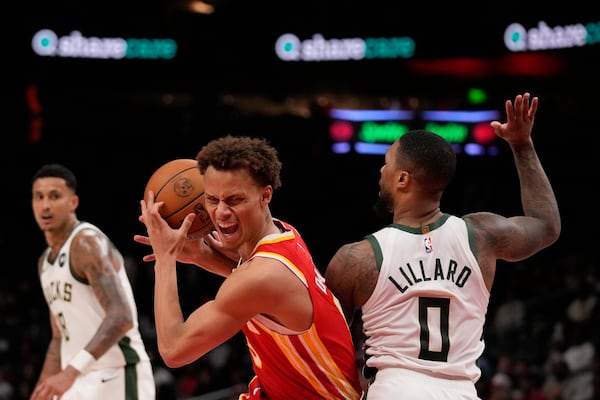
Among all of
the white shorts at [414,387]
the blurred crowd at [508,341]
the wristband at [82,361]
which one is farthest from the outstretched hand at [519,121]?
the blurred crowd at [508,341]

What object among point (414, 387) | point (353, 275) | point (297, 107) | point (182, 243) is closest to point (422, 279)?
point (353, 275)

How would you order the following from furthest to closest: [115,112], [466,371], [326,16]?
[115,112] → [326,16] → [466,371]

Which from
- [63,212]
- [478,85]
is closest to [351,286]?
[63,212]

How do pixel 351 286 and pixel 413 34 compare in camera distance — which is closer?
pixel 351 286

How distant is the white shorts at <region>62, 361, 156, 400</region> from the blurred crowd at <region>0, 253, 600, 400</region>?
17.2ft

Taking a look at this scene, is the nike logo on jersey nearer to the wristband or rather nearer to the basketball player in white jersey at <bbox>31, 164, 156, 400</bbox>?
the basketball player in white jersey at <bbox>31, 164, 156, 400</bbox>

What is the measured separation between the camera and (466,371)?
3.56m

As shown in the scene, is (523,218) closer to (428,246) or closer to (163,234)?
(428,246)

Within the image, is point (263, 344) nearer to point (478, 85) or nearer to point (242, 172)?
point (242, 172)

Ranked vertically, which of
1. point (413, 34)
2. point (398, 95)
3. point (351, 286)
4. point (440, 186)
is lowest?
point (351, 286)

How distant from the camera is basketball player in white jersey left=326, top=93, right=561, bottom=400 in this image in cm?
352

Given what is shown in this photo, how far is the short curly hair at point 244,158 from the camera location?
3598 millimetres

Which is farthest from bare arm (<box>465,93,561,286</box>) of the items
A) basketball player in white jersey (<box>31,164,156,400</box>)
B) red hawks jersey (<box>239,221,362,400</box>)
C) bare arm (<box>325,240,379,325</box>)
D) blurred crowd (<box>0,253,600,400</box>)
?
blurred crowd (<box>0,253,600,400</box>)

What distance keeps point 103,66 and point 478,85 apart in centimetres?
739
